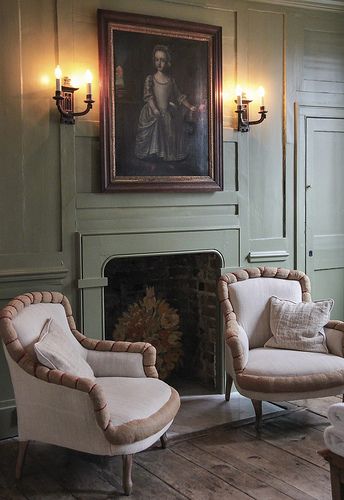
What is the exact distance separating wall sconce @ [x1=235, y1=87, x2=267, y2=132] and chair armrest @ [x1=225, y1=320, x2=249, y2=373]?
1.45 metres

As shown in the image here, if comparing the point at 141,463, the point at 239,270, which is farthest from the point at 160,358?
the point at 141,463

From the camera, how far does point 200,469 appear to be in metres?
3.43

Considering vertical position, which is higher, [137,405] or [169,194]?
[169,194]

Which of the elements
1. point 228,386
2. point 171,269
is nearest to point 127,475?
point 228,386

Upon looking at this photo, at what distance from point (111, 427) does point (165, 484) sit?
45 cm

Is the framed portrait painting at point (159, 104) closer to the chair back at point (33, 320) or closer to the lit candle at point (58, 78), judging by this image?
the lit candle at point (58, 78)

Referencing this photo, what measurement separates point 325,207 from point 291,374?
168 centimetres

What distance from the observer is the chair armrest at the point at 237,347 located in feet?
12.9

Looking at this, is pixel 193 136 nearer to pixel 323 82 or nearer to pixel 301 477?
pixel 323 82

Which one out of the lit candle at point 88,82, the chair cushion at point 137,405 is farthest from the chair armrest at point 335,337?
the lit candle at point 88,82

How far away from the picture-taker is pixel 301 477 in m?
3.32

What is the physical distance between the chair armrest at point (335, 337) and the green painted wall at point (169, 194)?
0.78 meters

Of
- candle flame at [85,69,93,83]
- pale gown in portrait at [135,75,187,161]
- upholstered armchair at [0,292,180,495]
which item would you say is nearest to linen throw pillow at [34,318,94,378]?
upholstered armchair at [0,292,180,495]

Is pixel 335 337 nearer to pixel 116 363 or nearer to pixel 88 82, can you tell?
pixel 116 363
